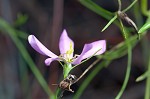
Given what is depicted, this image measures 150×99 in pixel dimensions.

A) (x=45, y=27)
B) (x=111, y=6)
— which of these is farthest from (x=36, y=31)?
(x=111, y=6)

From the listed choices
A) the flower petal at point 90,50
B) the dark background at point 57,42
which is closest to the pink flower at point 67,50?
the flower petal at point 90,50

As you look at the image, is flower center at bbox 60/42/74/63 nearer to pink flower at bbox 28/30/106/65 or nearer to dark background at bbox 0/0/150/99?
pink flower at bbox 28/30/106/65

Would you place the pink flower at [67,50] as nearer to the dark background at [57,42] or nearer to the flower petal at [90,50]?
the flower petal at [90,50]

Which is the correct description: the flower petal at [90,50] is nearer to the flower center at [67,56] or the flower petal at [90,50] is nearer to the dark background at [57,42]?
the flower center at [67,56]

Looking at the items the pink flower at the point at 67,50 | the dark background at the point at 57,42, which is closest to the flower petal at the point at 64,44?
the pink flower at the point at 67,50

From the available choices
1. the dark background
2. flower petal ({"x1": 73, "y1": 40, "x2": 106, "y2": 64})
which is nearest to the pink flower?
flower petal ({"x1": 73, "y1": 40, "x2": 106, "y2": 64})

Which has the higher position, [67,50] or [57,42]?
[57,42]

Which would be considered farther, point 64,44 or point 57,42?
point 57,42

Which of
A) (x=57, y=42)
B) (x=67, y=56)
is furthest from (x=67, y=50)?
(x=57, y=42)

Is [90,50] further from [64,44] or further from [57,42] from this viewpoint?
[57,42]

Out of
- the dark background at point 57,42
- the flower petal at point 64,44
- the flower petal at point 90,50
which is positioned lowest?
the flower petal at point 90,50

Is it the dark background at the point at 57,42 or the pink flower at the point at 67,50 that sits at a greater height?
the dark background at the point at 57,42

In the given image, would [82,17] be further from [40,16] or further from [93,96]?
[93,96]

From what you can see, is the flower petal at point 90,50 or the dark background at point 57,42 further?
the dark background at point 57,42
